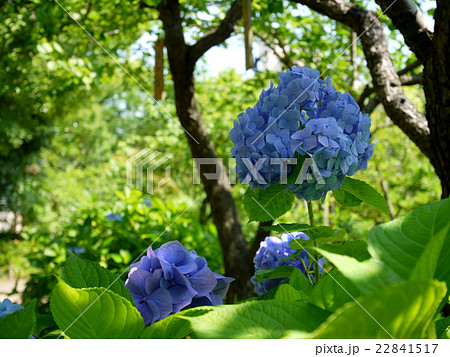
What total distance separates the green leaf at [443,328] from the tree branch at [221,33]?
313cm

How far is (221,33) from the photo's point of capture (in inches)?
139

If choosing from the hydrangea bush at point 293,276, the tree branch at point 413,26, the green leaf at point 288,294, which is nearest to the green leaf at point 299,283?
the hydrangea bush at point 293,276

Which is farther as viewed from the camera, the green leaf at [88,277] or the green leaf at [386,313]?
the green leaf at [88,277]

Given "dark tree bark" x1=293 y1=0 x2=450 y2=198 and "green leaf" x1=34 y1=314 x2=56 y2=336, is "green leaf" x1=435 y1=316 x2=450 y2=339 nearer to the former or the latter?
"green leaf" x1=34 y1=314 x2=56 y2=336

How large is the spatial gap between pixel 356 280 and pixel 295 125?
0.50 m

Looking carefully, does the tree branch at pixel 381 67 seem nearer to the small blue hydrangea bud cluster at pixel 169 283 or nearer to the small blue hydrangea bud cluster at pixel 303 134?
the small blue hydrangea bud cluster at pixel 303 134

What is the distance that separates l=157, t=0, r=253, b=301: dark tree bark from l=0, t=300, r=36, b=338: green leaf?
2.87 m

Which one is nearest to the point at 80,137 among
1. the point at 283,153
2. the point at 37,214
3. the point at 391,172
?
the point at 37,214

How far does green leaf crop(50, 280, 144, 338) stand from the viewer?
558mm

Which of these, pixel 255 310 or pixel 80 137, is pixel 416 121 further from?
pixel 80 137

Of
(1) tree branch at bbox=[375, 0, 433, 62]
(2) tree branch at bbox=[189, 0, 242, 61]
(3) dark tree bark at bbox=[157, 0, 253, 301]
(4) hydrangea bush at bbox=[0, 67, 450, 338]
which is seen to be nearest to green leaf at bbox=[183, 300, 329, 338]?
(4) hydrangea bush at bbox=[0, 67, 450, 338]

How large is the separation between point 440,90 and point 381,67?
0.72m

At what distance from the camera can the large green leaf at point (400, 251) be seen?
457 mm
